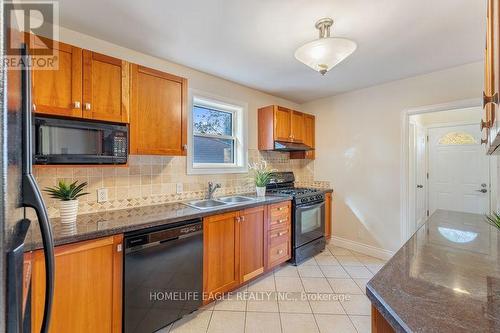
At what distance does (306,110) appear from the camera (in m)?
4.16

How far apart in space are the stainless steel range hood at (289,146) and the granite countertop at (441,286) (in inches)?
83.9

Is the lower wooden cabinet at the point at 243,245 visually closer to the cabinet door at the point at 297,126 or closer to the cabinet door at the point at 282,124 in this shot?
the cabinet door at the point at 282,124

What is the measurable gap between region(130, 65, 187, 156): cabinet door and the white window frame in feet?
1.42

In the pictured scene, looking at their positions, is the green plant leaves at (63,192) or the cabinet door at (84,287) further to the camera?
the green plant leaves at (63,192)

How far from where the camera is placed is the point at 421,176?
4.14 m

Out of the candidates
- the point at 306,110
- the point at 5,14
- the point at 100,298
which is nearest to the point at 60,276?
the point at 100,298

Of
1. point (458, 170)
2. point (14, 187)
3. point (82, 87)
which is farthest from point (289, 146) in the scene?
point (14, 187)

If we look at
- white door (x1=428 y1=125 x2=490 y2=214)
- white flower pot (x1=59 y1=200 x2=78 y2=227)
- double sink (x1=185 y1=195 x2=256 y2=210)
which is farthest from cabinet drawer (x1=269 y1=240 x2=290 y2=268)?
white door (x1=428 y1=125 x2=490 y2=214)

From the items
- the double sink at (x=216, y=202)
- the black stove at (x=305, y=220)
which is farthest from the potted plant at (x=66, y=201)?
the black stove at (x=305, y=220)

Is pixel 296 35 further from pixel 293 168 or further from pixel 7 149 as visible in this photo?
pixel 293 168

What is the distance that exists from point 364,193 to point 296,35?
2.49 metres

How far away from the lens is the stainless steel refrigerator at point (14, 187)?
0.42 metres

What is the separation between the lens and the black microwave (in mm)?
1473

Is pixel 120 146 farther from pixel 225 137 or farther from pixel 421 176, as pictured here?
pixel 421 176
